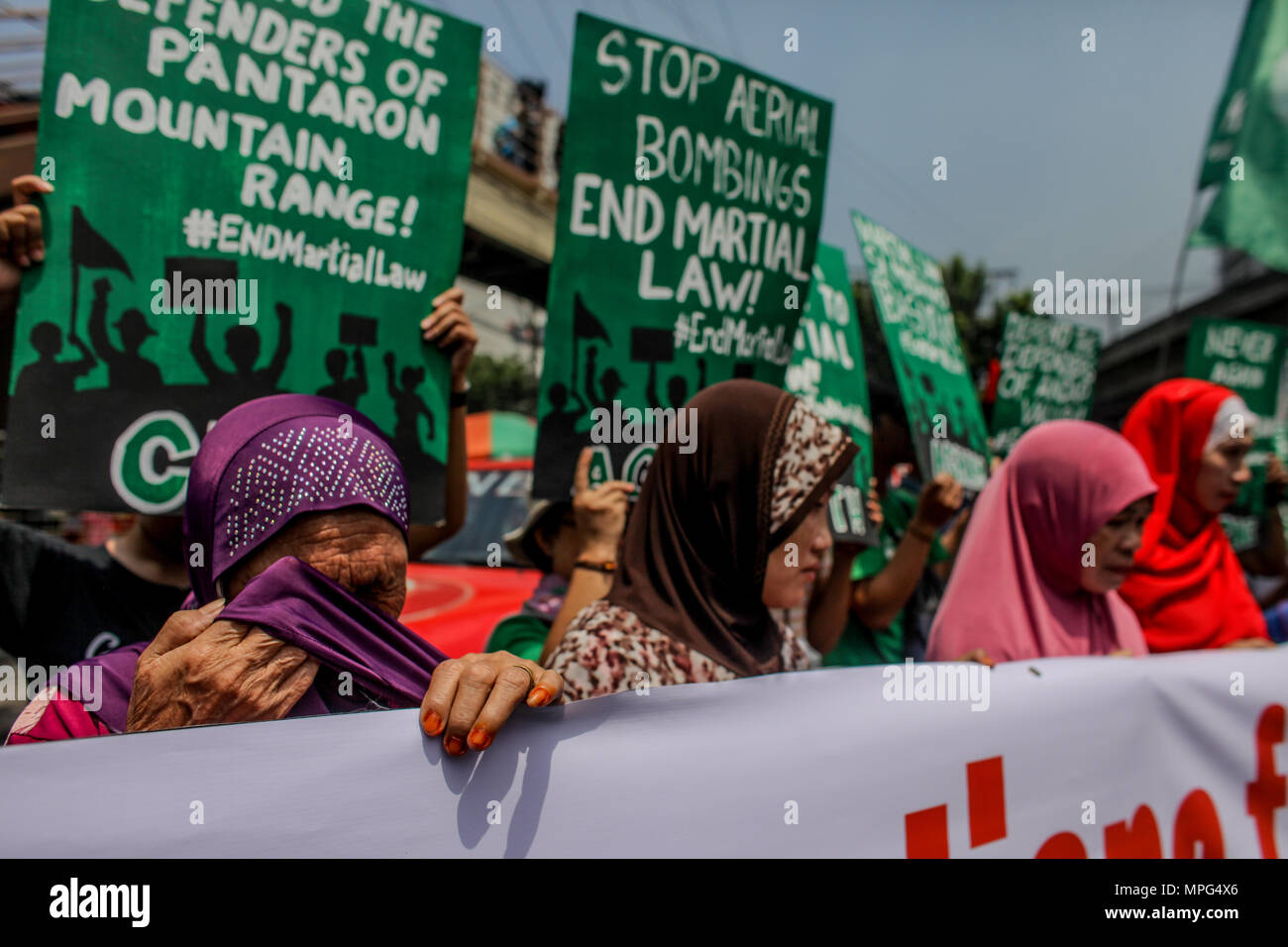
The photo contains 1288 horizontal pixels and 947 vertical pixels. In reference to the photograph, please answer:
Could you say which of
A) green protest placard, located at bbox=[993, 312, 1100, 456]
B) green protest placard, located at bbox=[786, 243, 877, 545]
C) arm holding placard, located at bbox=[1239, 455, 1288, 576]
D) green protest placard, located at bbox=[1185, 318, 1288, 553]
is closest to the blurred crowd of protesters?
green protest placard, located at bbox=[786, 243, 877, 545]

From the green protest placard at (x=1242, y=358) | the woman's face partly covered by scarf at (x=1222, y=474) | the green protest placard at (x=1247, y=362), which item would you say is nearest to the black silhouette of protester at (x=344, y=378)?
the woman's face partly covered by scarf at (x=1222, y=474)

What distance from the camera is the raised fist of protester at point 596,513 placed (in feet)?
7.32

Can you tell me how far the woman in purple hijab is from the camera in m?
1.04

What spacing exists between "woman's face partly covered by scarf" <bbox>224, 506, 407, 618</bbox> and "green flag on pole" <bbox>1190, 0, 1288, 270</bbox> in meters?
4.46

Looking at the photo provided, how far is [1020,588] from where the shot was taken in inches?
90.9

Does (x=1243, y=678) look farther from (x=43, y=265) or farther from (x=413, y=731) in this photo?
(x=43, y=265)

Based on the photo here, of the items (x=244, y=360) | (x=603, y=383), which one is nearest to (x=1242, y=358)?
(x=603, y=383)

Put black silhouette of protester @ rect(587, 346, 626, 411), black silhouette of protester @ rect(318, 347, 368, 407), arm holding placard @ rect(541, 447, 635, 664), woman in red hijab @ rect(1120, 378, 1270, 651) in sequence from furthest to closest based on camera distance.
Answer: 1. woman in red hijab @ rect(1120, 378, 1270, 651)
2. black silhouette of protester @ rect(587, 346, 626, 411)
3. arm holding placard @ rect(541, 447, 635, 664)
4. black silhouette of protester @ rect(318, 347, 368, 407)

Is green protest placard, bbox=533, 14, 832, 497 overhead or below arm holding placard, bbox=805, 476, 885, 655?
overhead

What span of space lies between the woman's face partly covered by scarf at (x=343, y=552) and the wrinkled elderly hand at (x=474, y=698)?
25 cm

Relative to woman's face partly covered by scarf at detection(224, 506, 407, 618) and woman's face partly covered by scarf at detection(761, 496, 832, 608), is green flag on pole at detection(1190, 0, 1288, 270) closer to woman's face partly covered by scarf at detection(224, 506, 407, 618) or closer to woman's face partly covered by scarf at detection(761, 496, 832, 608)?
woman's face partly covered by scarf at detection(761, 496, 832, 608)

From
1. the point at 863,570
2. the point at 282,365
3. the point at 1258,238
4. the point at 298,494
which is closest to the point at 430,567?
the point at 863,570

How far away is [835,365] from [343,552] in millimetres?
2389
